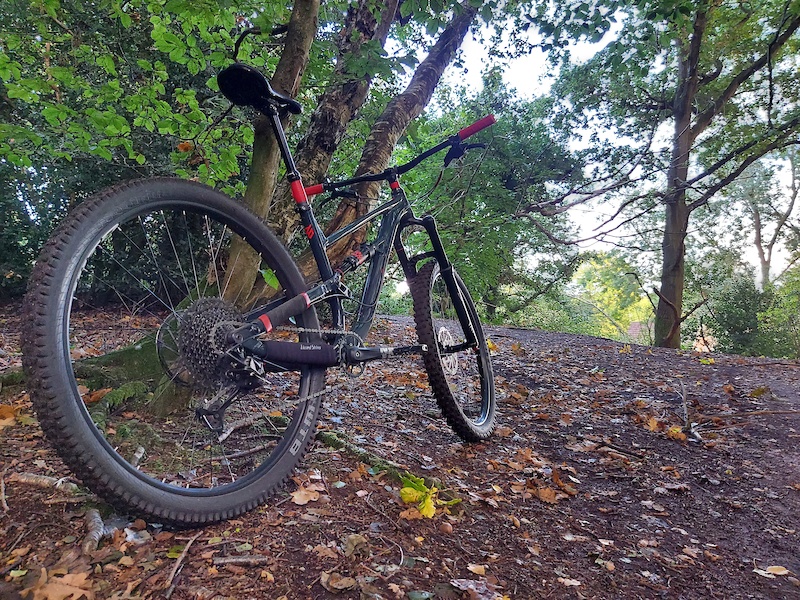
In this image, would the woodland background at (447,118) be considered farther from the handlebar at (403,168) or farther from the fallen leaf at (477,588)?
the fallen leaf at (477,588)

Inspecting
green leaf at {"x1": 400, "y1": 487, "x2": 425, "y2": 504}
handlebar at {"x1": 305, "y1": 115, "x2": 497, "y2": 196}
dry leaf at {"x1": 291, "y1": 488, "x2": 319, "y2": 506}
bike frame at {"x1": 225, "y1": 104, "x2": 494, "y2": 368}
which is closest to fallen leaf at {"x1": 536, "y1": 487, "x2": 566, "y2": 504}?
green leaf at {"x1": 400, "y1": 487, "x2": 425, "y2": 504}

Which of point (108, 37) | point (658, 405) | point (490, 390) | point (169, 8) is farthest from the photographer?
point (108, 37)

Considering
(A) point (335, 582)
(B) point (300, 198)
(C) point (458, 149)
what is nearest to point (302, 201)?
(B) point (300, 198)

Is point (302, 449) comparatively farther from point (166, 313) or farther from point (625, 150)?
point (625, 150)

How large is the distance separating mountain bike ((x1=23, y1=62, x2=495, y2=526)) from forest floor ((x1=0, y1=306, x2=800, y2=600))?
0.59ft

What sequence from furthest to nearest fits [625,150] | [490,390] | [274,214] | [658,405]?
[625,150]
[658,405]
[490,390]
[274,214]

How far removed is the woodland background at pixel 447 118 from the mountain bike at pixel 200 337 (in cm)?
63

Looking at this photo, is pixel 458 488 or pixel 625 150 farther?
pixel 625 150

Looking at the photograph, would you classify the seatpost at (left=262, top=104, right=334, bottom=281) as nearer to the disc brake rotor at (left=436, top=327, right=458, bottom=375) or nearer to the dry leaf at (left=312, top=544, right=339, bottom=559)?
the disc brake rotor at (left=436, top=327, right=458, bottom=375)

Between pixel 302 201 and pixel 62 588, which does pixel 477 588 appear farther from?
pixel 302 201

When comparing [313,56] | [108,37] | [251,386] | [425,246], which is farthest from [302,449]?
[108,37]

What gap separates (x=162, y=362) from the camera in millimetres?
1878

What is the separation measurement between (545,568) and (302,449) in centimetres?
106

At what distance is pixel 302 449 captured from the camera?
77.5 inches
